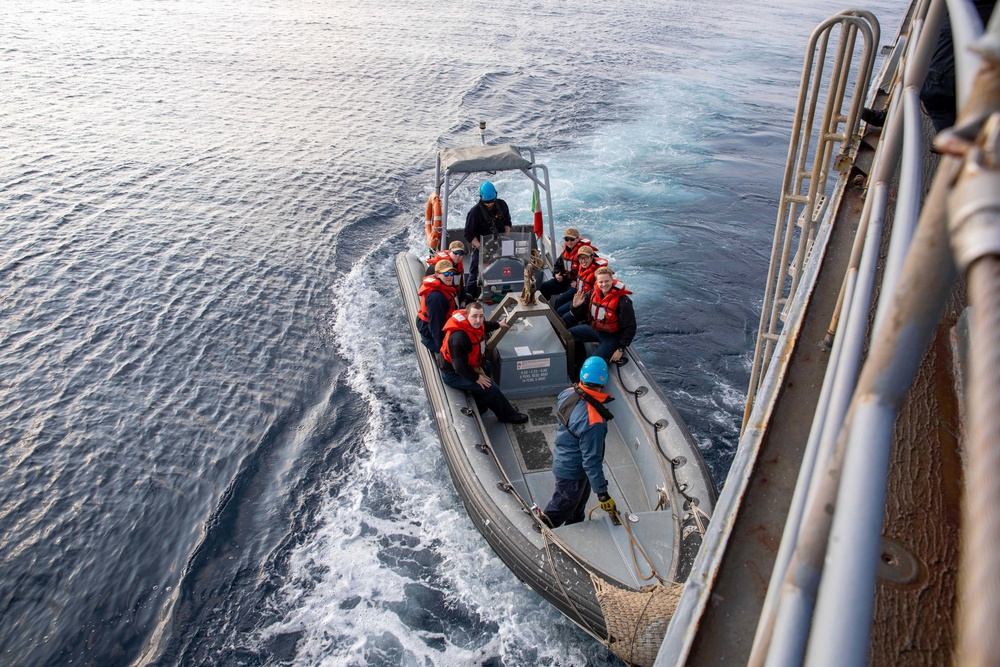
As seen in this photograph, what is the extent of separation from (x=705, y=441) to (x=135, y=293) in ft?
25.9

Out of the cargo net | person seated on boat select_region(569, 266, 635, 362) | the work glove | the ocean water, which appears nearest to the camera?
the cargo net

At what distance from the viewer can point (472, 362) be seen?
6109 millimetres

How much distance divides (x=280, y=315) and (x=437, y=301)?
13.4 ft

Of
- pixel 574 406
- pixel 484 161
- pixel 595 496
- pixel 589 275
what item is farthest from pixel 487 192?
pixel 574 406

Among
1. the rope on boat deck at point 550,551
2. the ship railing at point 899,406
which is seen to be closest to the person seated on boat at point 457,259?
the rope on boat deck at point 550,551

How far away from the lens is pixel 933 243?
27.3 inches

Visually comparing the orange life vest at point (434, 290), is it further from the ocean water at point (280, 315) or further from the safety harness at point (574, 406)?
the safety harness at point (574, 406)

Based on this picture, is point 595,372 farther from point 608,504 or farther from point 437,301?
point 437,301

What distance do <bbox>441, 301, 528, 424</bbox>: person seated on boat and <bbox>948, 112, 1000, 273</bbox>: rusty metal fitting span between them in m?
5.26

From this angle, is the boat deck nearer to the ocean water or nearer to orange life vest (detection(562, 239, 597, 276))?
the ocean water

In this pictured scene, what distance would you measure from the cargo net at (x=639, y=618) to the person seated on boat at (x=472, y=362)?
2.20 meters

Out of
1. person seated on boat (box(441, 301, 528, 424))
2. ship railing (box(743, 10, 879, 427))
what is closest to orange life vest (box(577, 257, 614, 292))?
person seated on boat (box(441, 301, 528, 424))

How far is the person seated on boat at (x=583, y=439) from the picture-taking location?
14.4 ft

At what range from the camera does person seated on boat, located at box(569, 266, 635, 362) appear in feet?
20.6
